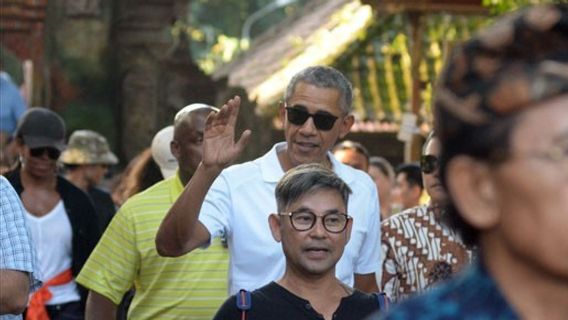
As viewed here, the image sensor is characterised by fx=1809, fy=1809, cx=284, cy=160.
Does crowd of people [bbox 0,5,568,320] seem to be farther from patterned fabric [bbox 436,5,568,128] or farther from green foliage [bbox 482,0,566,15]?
green foliage [bbox 482,0,566,15]

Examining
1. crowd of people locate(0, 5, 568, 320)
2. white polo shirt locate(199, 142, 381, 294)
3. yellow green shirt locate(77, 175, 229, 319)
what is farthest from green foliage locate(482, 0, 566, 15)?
white polo shirt locate(199, 142, 381, 294)

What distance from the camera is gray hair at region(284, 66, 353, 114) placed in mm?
7469

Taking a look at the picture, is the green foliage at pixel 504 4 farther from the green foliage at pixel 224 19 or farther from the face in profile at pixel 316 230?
the green foliage at pixel 224 19

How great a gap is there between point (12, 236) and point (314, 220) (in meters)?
1.07

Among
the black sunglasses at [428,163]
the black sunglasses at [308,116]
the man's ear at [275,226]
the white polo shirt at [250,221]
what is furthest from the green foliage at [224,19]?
the man's ear at [275,226]

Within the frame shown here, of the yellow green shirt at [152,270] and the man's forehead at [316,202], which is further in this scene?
the yellow green shirt at [152,270]

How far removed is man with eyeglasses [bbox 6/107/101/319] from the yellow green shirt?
2.00 m

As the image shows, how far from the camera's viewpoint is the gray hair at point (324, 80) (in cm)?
747

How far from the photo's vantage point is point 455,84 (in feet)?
9.24

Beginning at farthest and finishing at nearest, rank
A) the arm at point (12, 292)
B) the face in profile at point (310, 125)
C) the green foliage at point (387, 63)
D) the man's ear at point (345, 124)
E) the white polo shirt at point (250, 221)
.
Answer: the green foliage at point (387, 63) → the man's ear at point (345, 124) → the face in profile at point (310, 125) → the white polo shirt at point (250, 221) → the arm at point (12, 292)

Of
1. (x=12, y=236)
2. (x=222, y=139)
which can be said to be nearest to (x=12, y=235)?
(x=12, y=236)

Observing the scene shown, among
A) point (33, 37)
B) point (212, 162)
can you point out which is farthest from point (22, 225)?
point (33, 37)

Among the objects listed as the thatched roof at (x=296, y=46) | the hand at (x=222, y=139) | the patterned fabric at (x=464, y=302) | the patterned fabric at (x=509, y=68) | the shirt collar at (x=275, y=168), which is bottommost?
the thatched roof at (x=296, y=46)

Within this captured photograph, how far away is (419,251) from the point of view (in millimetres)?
8055
